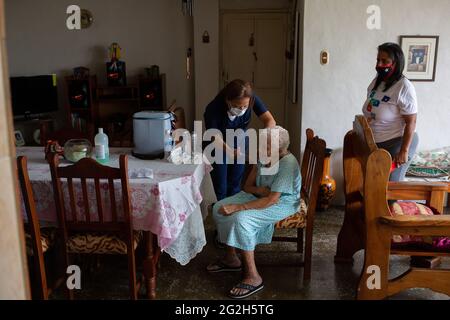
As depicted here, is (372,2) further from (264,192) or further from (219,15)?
(219,15)

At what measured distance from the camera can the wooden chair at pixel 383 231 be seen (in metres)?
2.11

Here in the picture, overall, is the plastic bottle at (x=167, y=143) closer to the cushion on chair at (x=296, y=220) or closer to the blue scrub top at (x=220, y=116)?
the blue scrub top at (x=220, y=116)

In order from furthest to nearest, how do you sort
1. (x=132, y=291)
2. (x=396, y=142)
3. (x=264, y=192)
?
(x=396, y=142)
(x=264, y=192)
(x=132, y=291)

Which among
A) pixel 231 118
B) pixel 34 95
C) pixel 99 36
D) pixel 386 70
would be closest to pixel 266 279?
pixel 231 118

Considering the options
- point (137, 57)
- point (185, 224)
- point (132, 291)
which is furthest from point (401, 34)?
point (137, 57)

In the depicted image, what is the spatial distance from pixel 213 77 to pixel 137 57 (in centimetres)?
105

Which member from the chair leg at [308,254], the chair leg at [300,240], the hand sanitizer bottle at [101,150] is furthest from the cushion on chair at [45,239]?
the chair leg at [300,240]

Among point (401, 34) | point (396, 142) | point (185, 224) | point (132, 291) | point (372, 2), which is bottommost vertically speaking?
point (132, 291)

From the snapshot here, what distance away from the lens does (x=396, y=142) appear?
10.1ft

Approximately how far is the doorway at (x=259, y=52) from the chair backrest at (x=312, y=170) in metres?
3.32

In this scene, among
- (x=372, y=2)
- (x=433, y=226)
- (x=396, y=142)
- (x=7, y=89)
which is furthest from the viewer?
(x=372, y=2)

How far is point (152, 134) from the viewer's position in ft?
9.30

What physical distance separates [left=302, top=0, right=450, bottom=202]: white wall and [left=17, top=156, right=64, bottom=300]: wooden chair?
8.03 ft

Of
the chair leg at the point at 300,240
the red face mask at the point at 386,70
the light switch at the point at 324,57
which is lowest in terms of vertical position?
the chair leg at the point at 300,240
